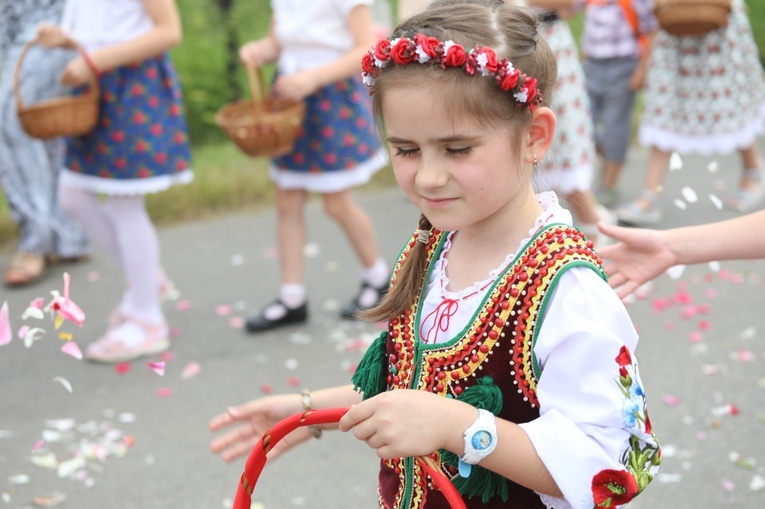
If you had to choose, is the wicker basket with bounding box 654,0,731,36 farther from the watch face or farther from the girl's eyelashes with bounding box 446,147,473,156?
the watch face

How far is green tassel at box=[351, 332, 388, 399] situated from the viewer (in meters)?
1.73

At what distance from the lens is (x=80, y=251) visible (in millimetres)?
4980

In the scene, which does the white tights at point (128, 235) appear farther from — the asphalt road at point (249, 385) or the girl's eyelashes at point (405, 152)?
the girl's eyelashes at point (405, 152)

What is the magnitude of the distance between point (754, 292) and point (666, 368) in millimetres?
946

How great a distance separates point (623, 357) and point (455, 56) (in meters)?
0.52

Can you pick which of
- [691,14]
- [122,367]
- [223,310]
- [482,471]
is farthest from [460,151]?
[691,14]

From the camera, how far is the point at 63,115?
3.47 metres

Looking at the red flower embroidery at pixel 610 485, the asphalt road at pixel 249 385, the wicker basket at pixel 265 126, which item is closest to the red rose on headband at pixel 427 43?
the red flower embroidery at pixel 610 485

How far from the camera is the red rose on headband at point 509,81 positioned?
1.48 m

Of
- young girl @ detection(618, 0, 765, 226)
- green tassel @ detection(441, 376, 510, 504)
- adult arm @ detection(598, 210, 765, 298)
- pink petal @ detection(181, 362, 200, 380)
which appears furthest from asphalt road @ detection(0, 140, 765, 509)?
green tassel @ detection(441, 376, 510, 504)

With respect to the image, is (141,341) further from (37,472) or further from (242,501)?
(242,501)

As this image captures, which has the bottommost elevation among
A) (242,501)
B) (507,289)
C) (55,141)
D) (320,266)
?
(320,266)

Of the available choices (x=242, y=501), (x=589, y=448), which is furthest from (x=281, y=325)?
(x=589, y=448)

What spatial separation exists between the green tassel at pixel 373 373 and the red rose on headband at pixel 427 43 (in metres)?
0.57
